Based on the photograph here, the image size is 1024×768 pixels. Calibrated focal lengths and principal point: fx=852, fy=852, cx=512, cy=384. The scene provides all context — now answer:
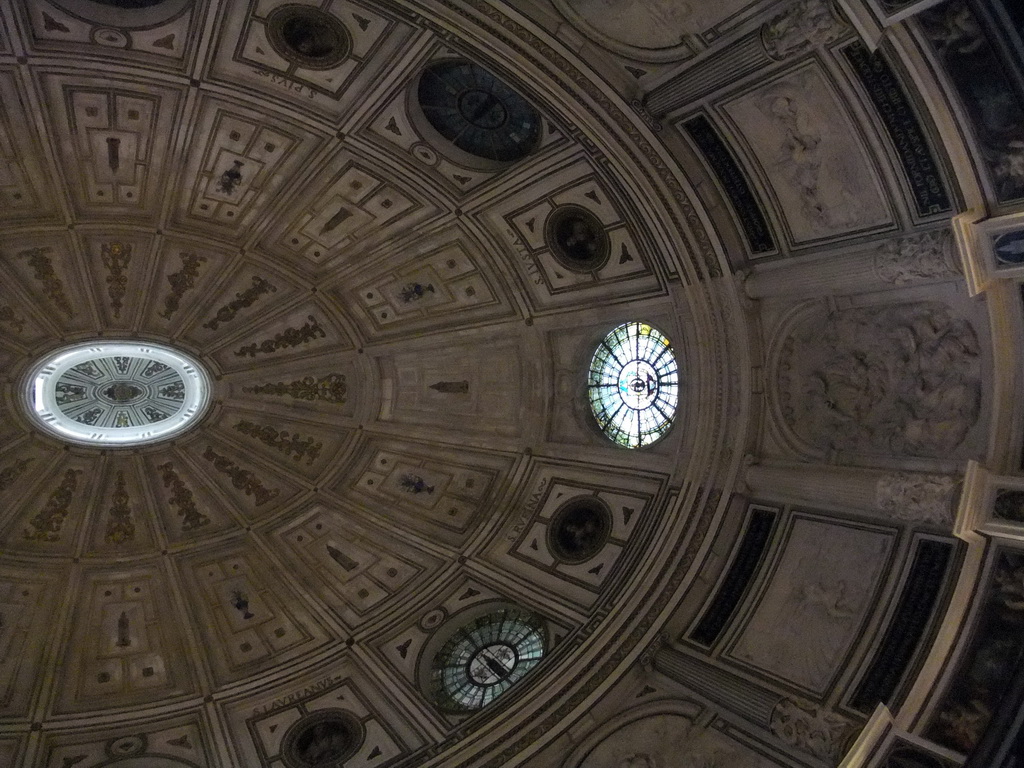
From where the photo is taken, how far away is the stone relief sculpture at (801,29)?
44.4 ft

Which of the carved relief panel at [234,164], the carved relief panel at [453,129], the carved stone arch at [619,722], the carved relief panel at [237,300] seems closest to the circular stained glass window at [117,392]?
the carved relief panel at [237,300]

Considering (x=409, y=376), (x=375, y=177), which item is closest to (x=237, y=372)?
(x=409, y=376)

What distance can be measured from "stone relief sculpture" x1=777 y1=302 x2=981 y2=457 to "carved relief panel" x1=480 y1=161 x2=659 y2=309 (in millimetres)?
4104

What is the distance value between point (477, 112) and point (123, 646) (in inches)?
714

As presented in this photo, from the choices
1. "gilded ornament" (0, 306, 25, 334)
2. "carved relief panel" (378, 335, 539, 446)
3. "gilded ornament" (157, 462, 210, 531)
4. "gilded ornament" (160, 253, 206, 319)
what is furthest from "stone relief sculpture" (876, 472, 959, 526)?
"gilded ornament" (0, 306, 25, 334)

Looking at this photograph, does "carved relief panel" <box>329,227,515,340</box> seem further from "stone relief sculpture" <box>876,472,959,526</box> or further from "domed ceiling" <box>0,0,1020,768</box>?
"stone relief sculpture" <box>876,472,959,526</box>

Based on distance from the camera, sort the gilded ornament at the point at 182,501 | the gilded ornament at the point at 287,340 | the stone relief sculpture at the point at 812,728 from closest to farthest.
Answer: the stone relief sculpture at the point at 812,728, the gilded ornament at the point at 287,340, the gilded ornament at the point at 182,501

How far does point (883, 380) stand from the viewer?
55.1ft

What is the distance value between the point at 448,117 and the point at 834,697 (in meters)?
14.9

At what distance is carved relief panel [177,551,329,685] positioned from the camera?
24.5 meters

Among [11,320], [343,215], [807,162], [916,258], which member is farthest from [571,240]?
[11,320]

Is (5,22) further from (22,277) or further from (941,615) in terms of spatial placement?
(941,615)

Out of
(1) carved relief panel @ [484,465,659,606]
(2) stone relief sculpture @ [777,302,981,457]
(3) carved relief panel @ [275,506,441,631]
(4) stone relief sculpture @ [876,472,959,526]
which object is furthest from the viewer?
(3) carved relief panel @ [275,506,441,631]

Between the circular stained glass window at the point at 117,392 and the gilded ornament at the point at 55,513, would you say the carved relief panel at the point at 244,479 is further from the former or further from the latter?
the gilded ornament at the point at 55,513
